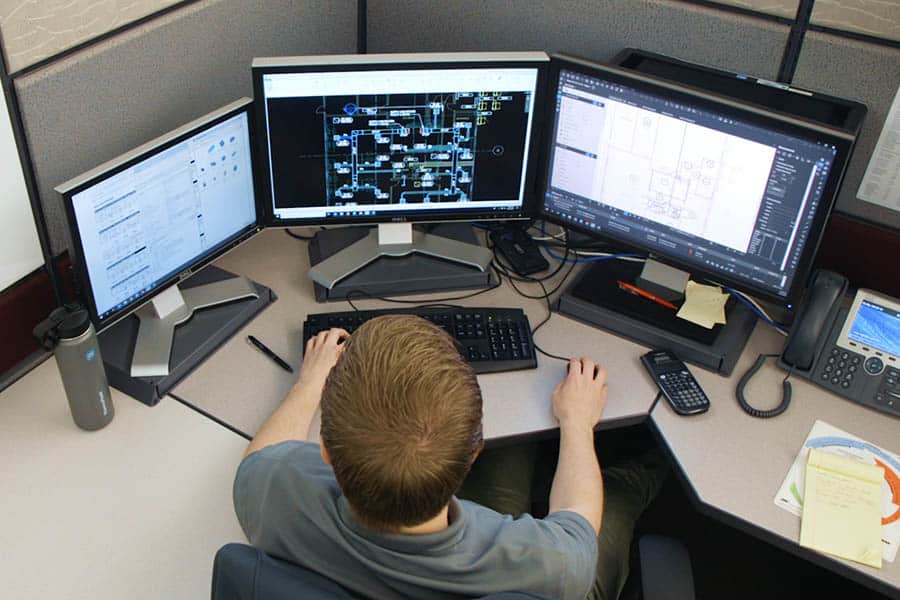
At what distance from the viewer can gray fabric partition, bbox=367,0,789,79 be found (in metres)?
1.63

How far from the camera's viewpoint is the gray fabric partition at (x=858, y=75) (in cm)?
152

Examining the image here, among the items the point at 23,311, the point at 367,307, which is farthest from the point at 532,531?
the point at 23,311

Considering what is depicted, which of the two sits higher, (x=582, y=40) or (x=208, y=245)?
(x=582, y=40)

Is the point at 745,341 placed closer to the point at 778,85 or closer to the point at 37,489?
the point at 778,85

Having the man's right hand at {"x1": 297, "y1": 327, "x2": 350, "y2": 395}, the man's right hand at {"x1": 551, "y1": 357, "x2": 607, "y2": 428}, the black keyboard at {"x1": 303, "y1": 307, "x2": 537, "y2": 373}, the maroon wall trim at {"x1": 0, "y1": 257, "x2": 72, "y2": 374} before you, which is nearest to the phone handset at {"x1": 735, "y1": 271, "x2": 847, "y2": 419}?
the man's right hand at {"x1": 551, "y1": 357, "x2": 607, "y2": 428}

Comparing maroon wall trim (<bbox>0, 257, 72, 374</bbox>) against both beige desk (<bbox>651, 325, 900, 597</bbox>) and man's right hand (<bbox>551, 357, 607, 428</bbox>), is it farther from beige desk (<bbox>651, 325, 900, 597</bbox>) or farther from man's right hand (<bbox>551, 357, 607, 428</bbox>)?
beige desk (<bbox>651, 325, 900, 597</bbox>)

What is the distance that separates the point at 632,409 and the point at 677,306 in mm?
265

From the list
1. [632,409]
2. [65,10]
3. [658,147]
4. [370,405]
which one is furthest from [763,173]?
[65,10]

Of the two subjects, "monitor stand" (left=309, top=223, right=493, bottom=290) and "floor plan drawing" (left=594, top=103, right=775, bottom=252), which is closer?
"floor plan drawing" (left=594, top=103, right=775, bottom=252)

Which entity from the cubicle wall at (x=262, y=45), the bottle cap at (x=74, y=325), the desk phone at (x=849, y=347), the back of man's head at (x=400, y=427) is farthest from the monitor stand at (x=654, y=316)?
the bottle cap at (x=74, y=325)

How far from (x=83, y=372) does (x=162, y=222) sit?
0.88 ft

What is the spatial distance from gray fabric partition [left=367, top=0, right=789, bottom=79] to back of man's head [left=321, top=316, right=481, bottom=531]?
999mm

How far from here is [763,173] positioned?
144cm

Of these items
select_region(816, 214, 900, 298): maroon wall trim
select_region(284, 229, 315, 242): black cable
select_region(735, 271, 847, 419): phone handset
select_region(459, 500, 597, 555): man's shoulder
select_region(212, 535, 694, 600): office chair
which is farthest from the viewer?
select_region(284, 229, 315, 242): black cable
